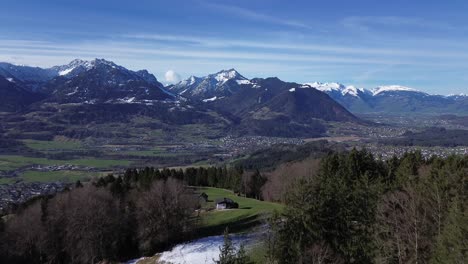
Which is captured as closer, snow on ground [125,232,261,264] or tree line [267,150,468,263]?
tree line [267,150,468,263]

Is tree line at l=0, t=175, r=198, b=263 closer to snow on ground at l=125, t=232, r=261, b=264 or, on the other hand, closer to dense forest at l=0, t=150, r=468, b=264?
dense forest at l=0, t=150, r=468, b=264

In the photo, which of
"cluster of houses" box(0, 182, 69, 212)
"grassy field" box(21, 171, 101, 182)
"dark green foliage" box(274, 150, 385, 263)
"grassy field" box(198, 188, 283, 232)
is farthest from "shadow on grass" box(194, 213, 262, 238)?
"grassy field" box(21, 171, 101, 182)

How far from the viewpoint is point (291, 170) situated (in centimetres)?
8662

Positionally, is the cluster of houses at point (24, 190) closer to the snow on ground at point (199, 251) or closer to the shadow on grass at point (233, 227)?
the shadow on grass at point (233, 227)

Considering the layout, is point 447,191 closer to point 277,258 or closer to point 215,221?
point 277,258

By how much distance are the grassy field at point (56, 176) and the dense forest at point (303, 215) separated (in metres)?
69.7

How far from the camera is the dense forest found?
25.8m

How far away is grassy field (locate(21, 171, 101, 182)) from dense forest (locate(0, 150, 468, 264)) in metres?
69.7

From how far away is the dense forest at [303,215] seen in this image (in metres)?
25.8

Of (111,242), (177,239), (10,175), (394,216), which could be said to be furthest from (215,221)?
(10,175)

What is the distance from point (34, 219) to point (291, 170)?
151 ft

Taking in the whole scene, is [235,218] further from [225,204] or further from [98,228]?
[98,228]

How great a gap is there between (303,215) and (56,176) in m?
153

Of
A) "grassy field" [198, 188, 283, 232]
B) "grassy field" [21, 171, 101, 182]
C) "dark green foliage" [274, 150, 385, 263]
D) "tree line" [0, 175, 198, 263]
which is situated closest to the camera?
"dark green foliage" [274, 150, 385, 263]
